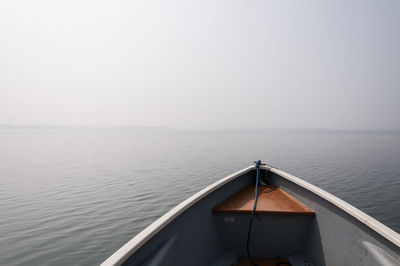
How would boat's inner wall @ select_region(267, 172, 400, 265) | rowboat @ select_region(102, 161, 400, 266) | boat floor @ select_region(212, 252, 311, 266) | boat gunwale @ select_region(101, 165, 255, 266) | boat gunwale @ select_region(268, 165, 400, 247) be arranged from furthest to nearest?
boat floor @ select_region(212, 252, 311, 266), boat's inner wall @ select_region(267, 172, 400, 265), rowboat @ select_region(102, 161, 400, 266), boat gunwale @ select_region(268, 165, 400, 247), boat gunwale @ select_region(101, 165, 255, 266)

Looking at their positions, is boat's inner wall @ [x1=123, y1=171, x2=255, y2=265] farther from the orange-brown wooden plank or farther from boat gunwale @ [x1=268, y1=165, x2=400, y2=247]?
boat gunwale @ [x1=268, y1=165, x2=400, y2=247]

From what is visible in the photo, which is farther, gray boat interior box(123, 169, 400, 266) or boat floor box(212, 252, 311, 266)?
boat floor box(212, 252, 311, 266)

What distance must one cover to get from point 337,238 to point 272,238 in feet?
3.29

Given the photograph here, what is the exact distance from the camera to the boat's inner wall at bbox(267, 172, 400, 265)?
2.49 metres

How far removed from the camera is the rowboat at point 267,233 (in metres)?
2.38

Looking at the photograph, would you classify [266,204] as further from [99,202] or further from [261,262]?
[99,202]

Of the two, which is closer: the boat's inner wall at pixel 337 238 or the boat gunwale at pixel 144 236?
the boat gunwale at pixel 144 236

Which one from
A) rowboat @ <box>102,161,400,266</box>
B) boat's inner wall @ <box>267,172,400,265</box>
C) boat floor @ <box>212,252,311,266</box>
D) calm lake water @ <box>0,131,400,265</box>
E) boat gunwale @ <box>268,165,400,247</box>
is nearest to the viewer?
boat gunwale @ <box>268,165,400,247</box>

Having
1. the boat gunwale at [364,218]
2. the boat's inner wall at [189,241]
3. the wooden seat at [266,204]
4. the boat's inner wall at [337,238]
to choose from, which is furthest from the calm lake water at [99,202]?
the boat gunwale at [364,218]

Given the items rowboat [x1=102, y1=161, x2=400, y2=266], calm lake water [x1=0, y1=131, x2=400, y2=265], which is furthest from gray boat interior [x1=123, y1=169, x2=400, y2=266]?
calm lake water [x1=0, y1=131, x2=400, y2=265]

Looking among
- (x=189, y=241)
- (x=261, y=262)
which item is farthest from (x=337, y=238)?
(x=189, y=241)

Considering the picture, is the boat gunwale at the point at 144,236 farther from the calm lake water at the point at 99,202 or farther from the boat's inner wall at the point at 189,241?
the calm lake water at the point at 99,202

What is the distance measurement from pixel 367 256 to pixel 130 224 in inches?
265

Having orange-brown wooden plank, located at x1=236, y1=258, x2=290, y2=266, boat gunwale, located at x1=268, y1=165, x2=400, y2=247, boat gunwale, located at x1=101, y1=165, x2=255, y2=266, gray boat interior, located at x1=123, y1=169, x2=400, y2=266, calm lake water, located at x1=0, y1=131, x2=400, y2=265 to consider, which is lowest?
calm lake water, located at x1=0, y1=131, x2=400, y2=265
